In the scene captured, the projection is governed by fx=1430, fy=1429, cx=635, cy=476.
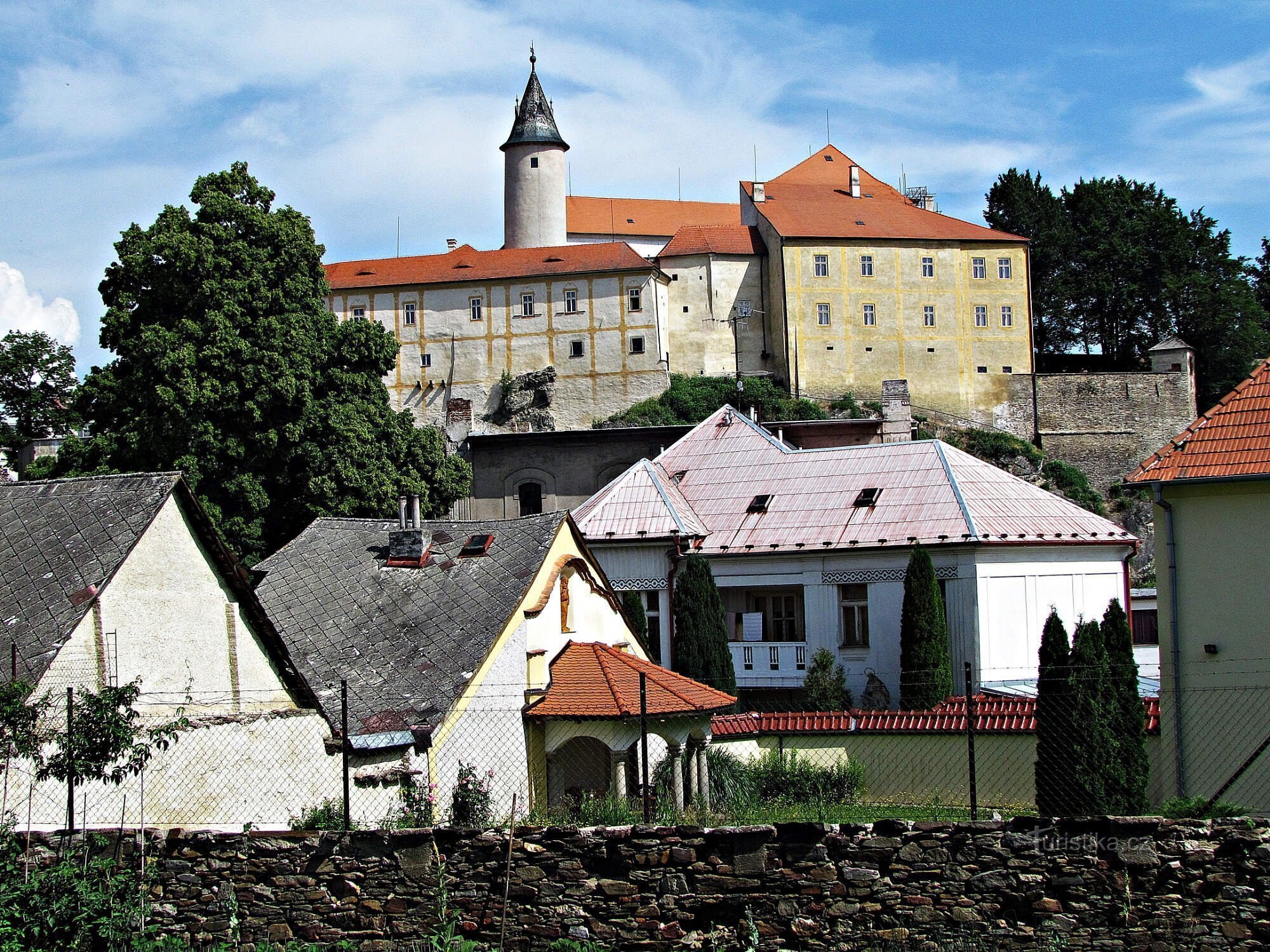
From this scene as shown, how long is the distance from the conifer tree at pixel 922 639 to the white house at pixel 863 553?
2.69 feet

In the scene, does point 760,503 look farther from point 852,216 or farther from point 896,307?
point 852,216

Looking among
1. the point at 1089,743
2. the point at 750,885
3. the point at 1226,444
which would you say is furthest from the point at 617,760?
the point at 1226,444

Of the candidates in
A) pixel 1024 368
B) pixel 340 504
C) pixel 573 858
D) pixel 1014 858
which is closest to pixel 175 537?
pixel 573 858

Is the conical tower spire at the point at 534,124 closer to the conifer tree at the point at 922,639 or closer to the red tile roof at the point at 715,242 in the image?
the red tile roof at the point at 715,242

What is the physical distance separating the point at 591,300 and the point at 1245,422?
5160cm

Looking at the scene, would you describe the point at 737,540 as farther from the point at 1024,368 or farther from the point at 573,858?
the point at 1024,368

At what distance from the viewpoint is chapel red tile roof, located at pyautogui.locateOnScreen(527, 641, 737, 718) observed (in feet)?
52.5

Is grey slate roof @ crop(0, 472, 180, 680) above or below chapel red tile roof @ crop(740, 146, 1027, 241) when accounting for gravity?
below

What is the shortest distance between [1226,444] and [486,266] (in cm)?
5505

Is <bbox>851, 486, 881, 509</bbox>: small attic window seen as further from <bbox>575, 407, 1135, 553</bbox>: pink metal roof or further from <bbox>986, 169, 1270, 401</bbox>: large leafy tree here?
<bbox>986, 169, 1270, 401</bbox>: large leafy tree

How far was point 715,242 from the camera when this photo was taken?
229 feet

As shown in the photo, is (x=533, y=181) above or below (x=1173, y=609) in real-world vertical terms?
above

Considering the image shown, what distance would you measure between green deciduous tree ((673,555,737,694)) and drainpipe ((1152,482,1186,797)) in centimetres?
931

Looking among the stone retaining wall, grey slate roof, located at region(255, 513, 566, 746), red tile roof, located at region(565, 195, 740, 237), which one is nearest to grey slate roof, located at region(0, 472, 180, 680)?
the stone retaining wall
